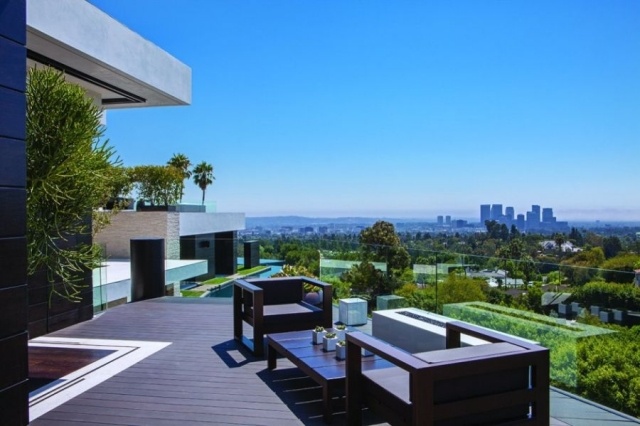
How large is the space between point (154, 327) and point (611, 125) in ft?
155

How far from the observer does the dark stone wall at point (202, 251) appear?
10391 mm

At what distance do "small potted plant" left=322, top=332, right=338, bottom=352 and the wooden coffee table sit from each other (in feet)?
0.14

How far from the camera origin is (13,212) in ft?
8.40

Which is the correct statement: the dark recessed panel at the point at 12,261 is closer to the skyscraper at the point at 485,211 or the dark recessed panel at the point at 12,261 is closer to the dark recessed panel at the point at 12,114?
the dark recessed panel at the point at 12,114

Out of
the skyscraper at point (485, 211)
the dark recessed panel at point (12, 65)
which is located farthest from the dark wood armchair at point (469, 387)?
the skyscraper at point (485, 211)

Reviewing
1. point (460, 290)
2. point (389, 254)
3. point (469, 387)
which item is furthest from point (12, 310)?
point (389, 254)

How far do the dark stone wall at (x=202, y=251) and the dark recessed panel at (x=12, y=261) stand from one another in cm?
716

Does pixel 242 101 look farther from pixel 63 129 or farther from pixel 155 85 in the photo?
pixel 63 129

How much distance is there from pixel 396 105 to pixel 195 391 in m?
29.8

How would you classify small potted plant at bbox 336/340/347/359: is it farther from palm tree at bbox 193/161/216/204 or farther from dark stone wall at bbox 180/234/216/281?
palm tree at bbox 193/161/216/204

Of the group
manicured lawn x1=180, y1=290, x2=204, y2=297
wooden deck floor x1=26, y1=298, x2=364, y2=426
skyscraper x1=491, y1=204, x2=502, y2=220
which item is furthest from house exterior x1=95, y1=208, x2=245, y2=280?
skyscraper x1=491, y1=204, x2=502, y2=220

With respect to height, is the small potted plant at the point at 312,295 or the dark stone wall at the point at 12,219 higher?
the dark stone wall at the point at 12,219

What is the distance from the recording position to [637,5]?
19.2m

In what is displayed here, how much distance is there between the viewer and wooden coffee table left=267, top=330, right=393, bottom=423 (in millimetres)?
3404
